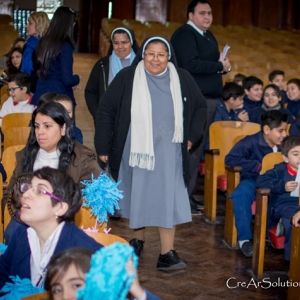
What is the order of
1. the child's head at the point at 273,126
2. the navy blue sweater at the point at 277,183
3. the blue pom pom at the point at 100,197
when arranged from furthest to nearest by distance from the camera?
the child's head at the point at 273,126, the navy blue sweater at the point at 277,183, the blue pom pom at the point at 100,197

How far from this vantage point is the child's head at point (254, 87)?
708 centimetres

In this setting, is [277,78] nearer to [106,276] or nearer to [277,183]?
[277,183]

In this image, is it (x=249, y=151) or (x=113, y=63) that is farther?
(x=113, y=63)

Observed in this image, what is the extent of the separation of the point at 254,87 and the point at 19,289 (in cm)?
515

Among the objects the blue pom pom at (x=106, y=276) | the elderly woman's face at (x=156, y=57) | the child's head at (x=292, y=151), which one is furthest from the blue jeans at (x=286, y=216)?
the blue pom pom at (x=106, y=276)

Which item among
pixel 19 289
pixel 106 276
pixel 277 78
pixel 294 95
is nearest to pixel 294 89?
pixel 294 95

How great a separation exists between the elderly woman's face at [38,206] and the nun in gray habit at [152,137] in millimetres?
1693

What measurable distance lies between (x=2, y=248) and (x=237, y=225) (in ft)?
7.56

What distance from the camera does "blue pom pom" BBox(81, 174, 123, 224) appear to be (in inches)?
124

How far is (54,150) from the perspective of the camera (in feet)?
11.4

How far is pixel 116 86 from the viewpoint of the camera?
4.30 m

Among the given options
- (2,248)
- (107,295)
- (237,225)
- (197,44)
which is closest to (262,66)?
(197,44)

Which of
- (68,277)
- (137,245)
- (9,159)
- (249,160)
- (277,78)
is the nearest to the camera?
(68,277)

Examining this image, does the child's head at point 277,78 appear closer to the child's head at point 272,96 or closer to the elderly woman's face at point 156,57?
the child's head at point 272,96
